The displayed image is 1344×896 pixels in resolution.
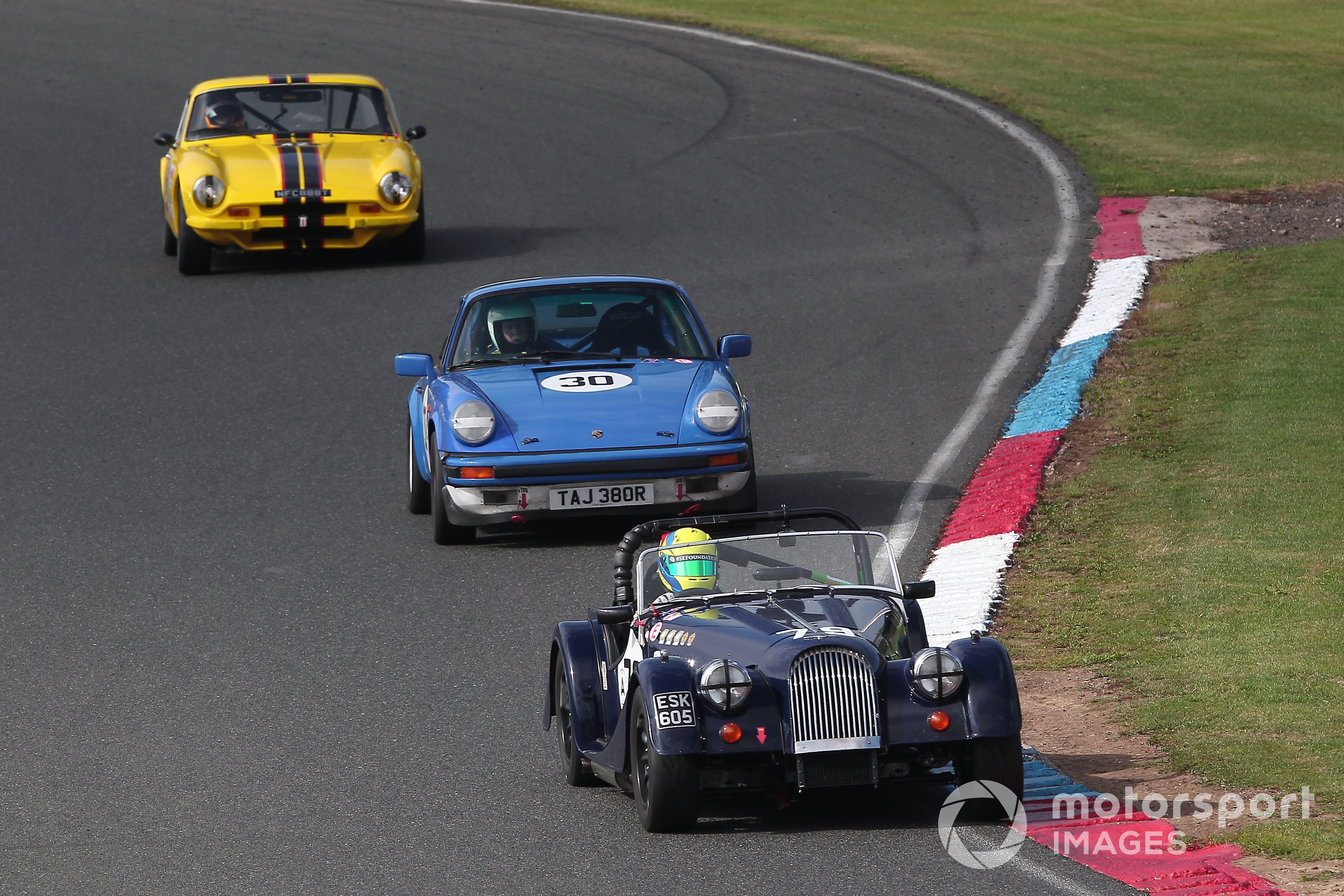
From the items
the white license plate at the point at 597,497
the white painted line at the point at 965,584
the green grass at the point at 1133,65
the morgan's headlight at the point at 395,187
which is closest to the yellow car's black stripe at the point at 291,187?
the morgan's headlight at the point at 395,187

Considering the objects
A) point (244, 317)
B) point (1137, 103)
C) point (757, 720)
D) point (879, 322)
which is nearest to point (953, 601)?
point (757, 720)

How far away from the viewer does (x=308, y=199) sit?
57.5ft

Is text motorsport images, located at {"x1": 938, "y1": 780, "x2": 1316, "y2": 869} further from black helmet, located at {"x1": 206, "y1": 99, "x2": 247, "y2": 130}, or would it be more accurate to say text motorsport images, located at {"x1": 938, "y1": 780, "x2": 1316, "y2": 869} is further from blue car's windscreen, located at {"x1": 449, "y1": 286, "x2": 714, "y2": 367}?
black helmet, located at {"x1": 206, "y1": 99, "x2": 247, "y2": 130}

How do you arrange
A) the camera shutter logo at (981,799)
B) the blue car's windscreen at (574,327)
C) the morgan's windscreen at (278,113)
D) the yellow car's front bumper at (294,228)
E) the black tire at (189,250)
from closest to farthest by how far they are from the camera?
the camera shutter logo at (981,799)
the blue car's windscreen at (574,327)
the yellow car's front bumper at (294,228)
the black tire at (189,250)
the morgan's windscreen at (278,113)

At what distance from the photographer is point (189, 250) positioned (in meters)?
18.0

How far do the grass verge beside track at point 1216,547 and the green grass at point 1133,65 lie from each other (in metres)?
6.03

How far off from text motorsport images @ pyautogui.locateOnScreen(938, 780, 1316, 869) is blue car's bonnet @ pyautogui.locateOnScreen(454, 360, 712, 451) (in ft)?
15.1

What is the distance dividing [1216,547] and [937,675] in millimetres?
4251

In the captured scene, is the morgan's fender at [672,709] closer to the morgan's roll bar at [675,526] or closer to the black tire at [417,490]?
the morgan's roll bar at [675,526]

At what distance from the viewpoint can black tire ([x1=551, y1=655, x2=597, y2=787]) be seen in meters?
7.07

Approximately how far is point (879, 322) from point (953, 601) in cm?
676

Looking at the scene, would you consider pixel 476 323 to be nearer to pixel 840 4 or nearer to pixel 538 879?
pixel 538 879

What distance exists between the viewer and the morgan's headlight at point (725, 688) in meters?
6.16

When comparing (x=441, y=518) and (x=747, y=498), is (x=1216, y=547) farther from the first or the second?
(x=441, y=518)
